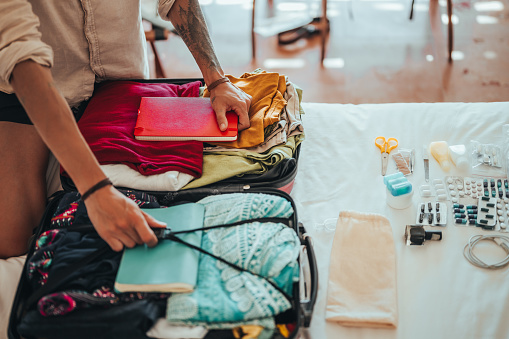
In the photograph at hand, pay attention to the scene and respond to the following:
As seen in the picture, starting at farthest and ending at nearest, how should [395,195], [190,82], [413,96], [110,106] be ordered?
[413,96] < [190,82] < [110,106] < [395,195]

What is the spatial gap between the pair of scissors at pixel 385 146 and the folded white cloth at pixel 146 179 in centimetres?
58

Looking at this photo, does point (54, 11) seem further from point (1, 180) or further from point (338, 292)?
point (338, 292)

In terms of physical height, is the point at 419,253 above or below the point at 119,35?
below

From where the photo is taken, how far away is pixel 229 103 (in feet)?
4.41

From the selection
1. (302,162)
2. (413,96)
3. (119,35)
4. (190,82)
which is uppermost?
(119,35)

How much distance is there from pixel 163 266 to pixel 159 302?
7 centimetres

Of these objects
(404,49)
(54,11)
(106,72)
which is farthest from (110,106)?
(404,49)

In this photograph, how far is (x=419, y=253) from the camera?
120 cm

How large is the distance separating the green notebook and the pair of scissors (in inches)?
24.9

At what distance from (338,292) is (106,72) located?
0.97 meters

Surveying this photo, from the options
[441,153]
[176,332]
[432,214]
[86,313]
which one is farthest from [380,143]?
[86,313]

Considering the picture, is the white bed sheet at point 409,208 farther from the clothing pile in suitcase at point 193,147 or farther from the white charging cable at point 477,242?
the clothing pile in suitcase at point 193,147

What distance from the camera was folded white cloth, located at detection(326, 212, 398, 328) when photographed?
1.07 m

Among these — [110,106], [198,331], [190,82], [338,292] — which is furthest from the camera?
[190,82]
